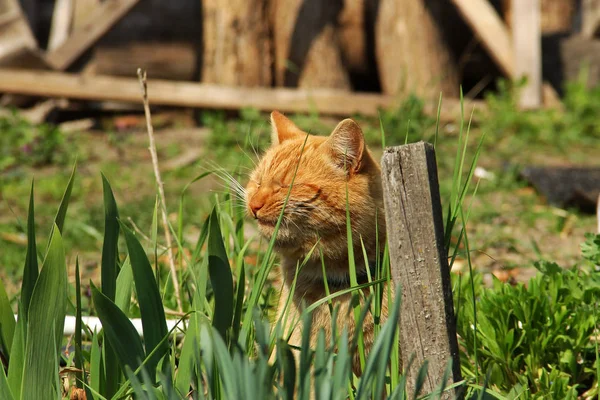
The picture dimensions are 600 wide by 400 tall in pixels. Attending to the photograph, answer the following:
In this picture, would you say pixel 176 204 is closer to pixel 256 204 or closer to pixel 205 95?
pixel 205 95

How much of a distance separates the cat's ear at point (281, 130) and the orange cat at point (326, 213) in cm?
32

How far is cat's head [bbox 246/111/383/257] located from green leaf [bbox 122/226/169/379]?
452 mm

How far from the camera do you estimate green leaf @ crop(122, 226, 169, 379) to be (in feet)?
5.49

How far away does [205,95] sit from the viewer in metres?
6.52

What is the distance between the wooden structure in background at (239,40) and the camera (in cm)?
655

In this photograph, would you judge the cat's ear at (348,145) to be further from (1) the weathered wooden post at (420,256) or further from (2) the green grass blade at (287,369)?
(2) the green grass blade at (287,369)

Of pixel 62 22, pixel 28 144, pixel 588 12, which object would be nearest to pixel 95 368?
pixel 28 144

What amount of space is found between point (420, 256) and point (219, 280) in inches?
17.5

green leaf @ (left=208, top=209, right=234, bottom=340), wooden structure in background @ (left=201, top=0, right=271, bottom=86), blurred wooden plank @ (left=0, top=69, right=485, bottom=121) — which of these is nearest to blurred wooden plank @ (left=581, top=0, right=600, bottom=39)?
blurred wooden plank @ (left=0, top=69, right=485, bottom=121)

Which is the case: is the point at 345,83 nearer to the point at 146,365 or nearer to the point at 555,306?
the point at 555,306

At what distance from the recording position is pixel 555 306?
7.54 feet

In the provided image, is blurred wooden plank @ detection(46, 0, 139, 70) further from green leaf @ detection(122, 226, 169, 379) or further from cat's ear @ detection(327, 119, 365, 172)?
green leaf @ detection(122, 226, 169, 379)

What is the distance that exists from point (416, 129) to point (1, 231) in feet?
10.1

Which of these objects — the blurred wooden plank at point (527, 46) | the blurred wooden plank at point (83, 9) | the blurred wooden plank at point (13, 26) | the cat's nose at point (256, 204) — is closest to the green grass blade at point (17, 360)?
the cat's nose at point (256, 204)
